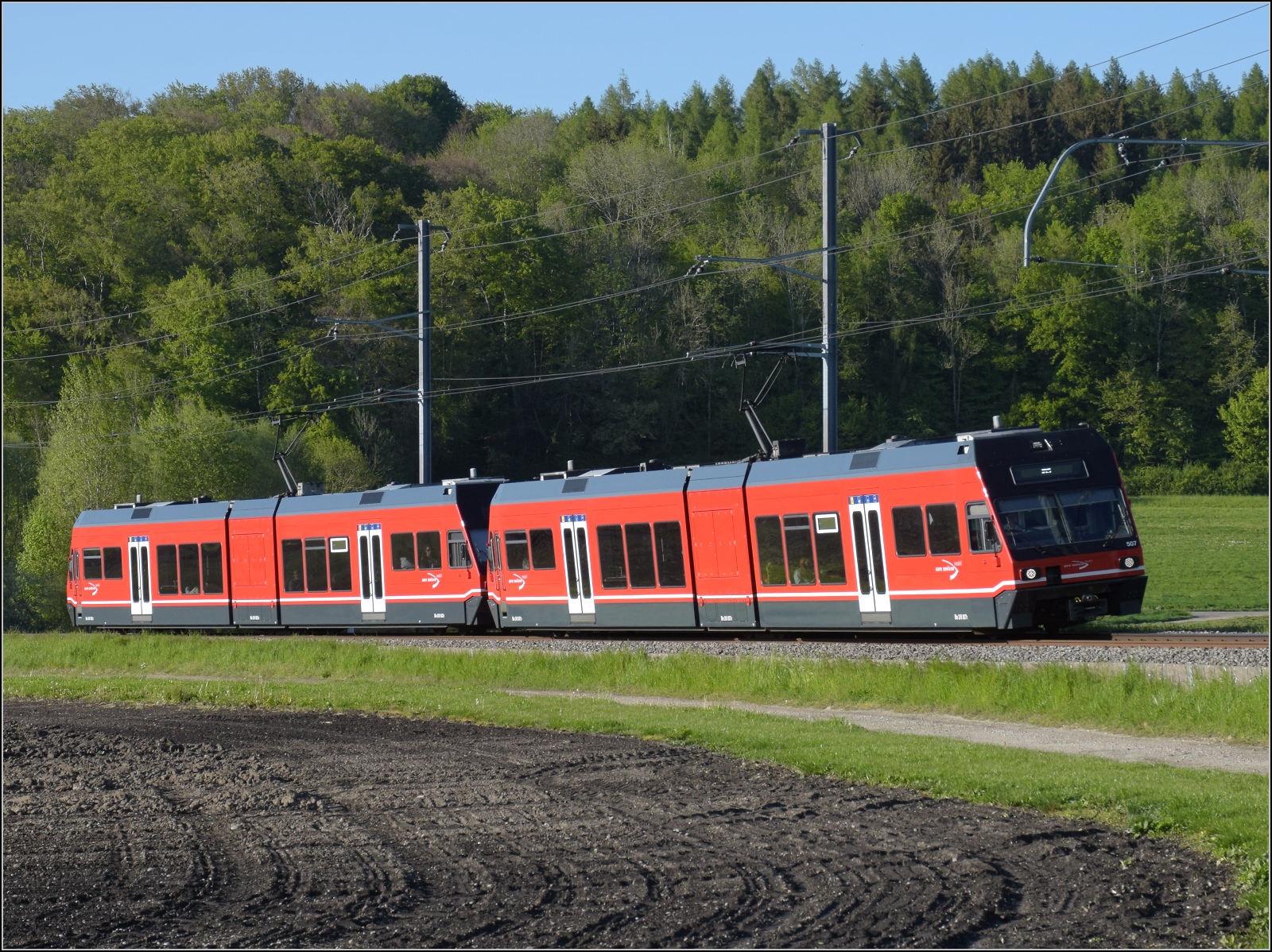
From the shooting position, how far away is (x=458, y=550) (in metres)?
31.9

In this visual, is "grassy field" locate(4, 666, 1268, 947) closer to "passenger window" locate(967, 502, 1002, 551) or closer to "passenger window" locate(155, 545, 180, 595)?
"passenger window" locate(967, 502, 1002, 551)

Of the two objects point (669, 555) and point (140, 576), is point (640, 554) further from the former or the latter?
point (140, 576)

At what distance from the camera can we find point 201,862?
11.5m

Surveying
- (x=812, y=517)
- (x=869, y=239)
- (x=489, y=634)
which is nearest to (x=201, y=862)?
(x=812, y=517)

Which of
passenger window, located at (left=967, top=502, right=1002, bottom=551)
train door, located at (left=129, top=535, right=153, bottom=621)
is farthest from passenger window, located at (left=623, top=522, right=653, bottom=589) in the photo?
train door, located at (left=129, top=535, right=153, bottom=621)

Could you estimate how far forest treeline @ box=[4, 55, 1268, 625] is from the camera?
7438 centimetres

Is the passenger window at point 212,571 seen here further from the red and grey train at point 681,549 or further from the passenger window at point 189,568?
the passenger window at point 189,568

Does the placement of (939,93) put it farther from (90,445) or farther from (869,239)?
(90,445)

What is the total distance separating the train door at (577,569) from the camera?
29344 mm

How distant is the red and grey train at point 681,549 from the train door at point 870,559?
0.10 ft

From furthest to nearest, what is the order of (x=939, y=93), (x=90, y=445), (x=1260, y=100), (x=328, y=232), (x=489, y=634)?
(x=939, y=93) → (x=1260, y=100) → (x=328, y=232) → (x=90, y=445) → (x=489, y=634)

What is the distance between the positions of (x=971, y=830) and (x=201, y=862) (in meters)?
5.85

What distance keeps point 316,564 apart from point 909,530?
1610 centimetres

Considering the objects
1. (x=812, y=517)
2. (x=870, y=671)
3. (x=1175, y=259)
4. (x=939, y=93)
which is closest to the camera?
(x=870, y=671)
